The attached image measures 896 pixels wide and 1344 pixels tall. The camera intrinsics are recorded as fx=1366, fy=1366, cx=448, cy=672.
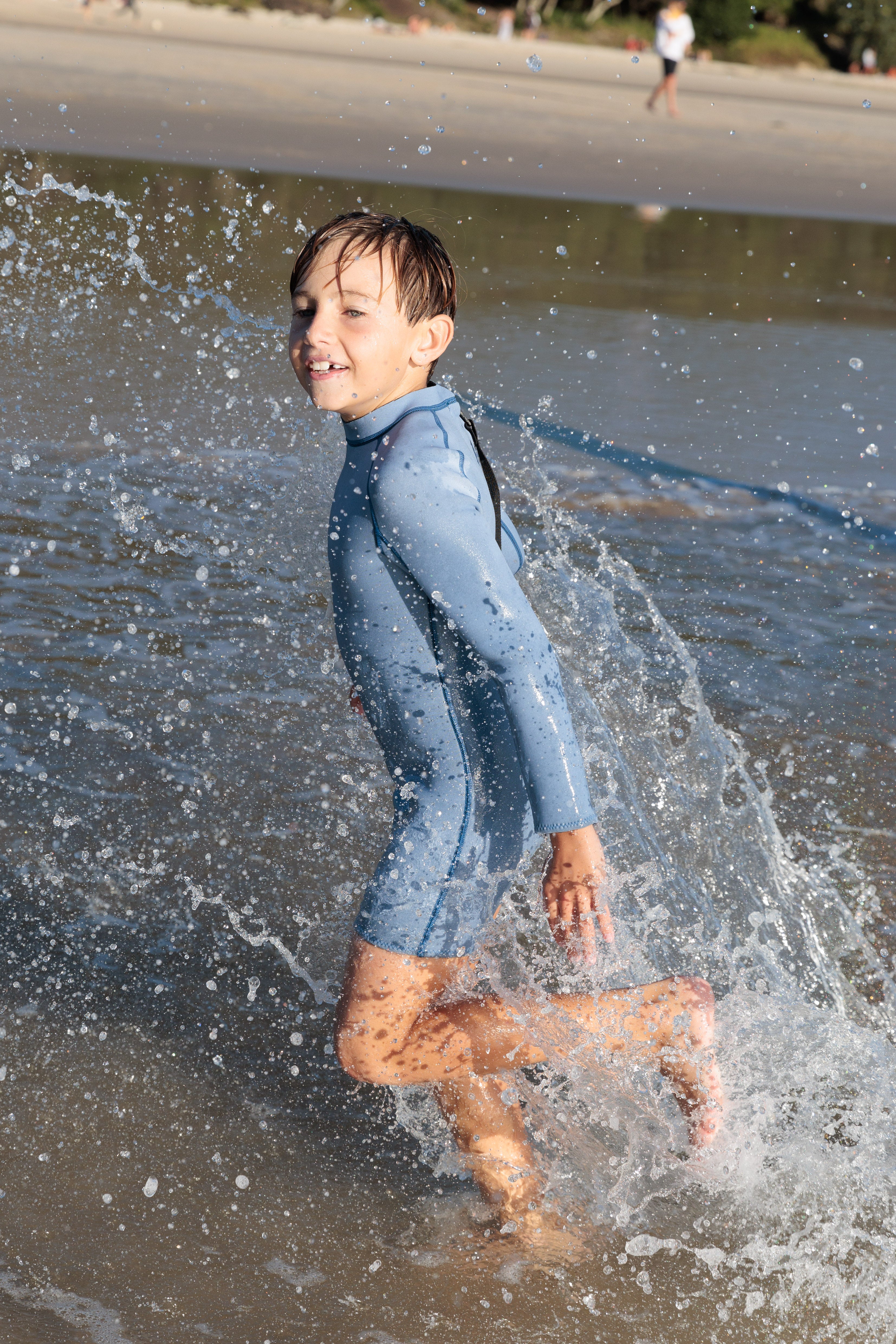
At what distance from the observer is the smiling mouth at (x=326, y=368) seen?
2.15 m

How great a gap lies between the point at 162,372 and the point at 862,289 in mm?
8005

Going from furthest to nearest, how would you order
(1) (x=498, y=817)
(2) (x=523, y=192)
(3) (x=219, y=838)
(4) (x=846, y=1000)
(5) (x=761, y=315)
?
(2) (x=523, y=192)
(5) (x=761, y=315)
(3) (x=219, y=838)
(4) (x=846, y=1000)
(1) (x=498, y=817)

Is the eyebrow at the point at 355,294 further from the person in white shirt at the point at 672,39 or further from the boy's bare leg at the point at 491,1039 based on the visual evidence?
the person in white shirt at the point at 672,39

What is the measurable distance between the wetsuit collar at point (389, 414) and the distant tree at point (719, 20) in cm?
4215

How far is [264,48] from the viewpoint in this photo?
2539 cm

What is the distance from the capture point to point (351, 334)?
216cm

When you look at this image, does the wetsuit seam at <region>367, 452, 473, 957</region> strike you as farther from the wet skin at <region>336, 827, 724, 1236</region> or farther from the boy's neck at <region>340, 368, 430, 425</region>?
the boy's neck at <region>340, 368, 430, 425</region>

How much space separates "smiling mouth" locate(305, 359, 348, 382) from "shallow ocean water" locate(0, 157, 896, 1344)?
521mm

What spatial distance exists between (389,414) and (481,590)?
352 mm

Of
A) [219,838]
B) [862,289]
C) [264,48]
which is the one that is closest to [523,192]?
[862,289]

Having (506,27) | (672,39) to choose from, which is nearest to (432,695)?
(672,39)

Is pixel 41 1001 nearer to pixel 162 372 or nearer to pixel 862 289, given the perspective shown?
pixel 162 372

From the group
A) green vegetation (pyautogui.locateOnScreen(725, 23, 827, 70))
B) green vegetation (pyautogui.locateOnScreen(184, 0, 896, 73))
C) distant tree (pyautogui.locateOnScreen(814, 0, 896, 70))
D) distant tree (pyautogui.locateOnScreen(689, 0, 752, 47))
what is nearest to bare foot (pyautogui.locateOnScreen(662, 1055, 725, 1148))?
green vegetation (pyautogui.locateOnScreen(184, 0, 896, 73))

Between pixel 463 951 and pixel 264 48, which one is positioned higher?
pixel 264 48
